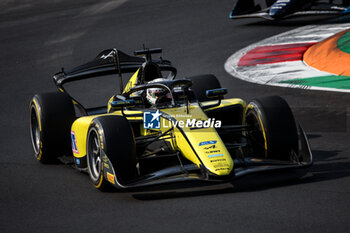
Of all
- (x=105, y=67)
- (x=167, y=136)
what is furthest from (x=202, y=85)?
(x=167, y=136)

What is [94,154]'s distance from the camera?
759 cm

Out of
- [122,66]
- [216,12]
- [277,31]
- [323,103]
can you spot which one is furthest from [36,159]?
[216,12]

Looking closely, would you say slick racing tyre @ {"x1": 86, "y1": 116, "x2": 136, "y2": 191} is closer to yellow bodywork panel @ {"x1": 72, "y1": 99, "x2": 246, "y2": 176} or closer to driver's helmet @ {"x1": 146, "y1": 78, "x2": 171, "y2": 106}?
yellow bodywork panel @ {"x1": 72, "y1": 99, "x2": 246, "y2": 176}

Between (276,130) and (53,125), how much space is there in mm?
2904

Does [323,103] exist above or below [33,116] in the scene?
below

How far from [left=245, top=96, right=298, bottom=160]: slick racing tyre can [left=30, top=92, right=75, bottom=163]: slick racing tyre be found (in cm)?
252

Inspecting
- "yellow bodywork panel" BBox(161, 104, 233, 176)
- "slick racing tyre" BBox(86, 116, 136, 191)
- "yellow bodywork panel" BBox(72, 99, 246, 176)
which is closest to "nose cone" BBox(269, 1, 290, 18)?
"yellow bodywork panel" BBox(72, 99, 246, 176)

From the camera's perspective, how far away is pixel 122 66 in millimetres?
9711

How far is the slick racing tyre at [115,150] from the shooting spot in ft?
22.7

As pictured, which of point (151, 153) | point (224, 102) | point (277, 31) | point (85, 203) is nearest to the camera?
point (85, 203)

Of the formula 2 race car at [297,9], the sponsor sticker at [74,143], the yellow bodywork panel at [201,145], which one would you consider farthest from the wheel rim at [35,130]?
the formula 2 race car at [297,9]

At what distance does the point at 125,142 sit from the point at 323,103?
183 inches

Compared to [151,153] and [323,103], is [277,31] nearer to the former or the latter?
[323,103]

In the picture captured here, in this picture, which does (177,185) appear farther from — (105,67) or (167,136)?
(105,67)
